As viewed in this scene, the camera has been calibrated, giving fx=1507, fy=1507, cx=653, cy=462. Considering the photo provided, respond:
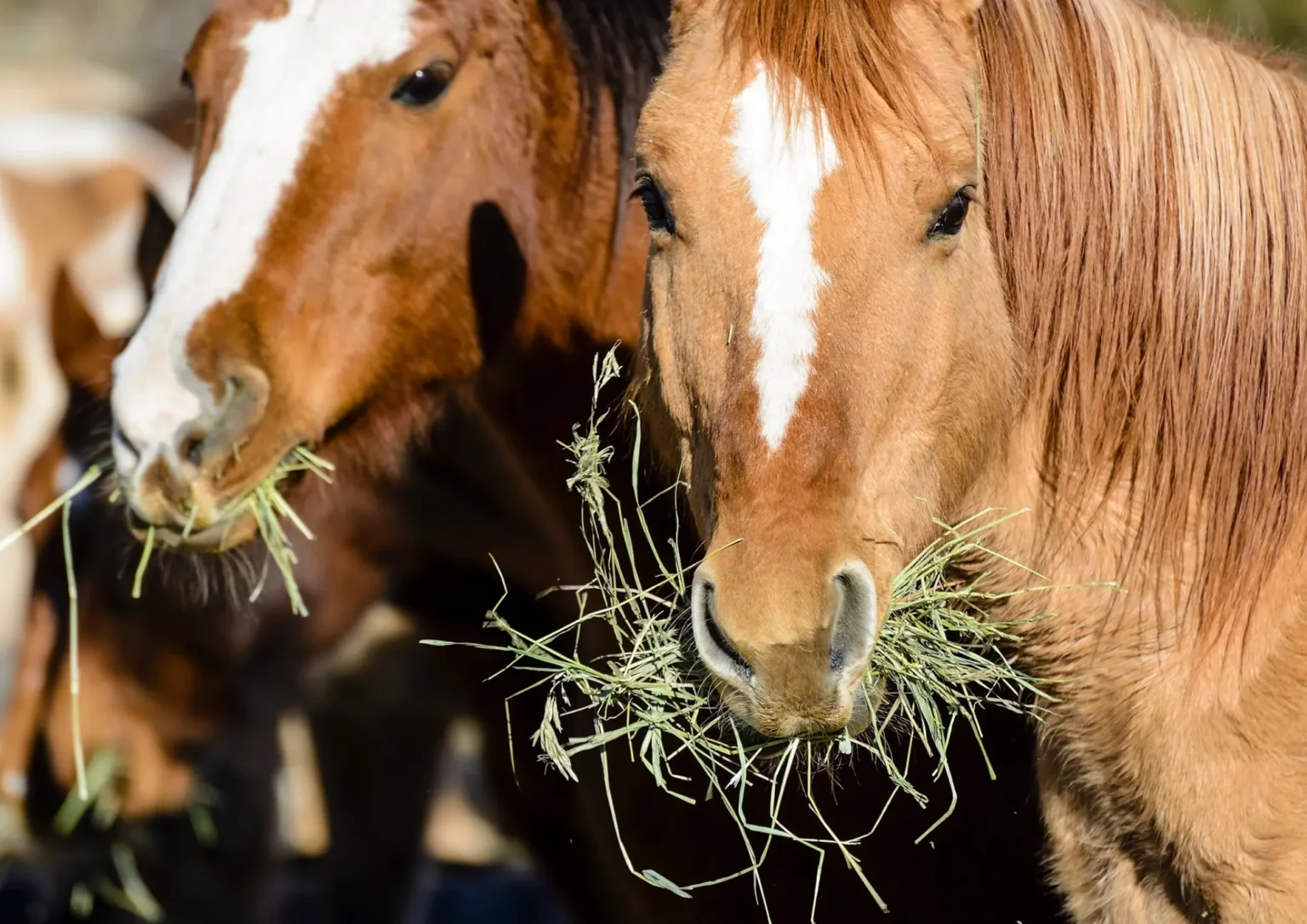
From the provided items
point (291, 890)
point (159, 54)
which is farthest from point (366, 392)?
point (159, 54)

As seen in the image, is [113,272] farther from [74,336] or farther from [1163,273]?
[1163,273]

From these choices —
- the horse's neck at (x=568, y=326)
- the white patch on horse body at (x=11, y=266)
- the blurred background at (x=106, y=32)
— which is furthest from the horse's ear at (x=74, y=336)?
the blurred background at (x=106, y=32)

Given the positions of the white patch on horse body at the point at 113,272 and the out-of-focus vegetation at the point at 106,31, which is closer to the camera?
the white patch on horse body at the point at 113,272

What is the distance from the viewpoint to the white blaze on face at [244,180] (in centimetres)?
239

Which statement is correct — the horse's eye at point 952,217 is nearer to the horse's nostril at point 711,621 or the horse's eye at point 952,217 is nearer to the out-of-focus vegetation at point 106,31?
the horse's nostril at point 711,621

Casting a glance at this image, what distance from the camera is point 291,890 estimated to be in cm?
482

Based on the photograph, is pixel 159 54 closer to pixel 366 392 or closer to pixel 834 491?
pixel 366 392

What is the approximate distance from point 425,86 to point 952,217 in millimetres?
1243

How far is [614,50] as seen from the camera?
9.83ft

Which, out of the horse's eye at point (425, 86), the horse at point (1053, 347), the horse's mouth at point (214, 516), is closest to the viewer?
the horse at point (1053, 347)

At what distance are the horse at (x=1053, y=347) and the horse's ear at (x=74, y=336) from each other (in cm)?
221

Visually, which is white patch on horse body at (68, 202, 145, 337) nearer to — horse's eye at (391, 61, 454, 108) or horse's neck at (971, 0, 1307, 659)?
horse's eye at (391, 61, 454, 108)

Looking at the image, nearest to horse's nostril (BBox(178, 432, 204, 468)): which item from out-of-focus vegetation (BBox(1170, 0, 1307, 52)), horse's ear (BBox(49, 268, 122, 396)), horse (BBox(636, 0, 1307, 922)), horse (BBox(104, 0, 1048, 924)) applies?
horse (BBox(104, 0, 1048, 924))

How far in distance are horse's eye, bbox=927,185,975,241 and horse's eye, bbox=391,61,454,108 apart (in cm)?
123
